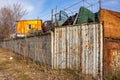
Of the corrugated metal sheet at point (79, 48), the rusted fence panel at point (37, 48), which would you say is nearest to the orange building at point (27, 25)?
the rusted fence panel at point (37, 48)

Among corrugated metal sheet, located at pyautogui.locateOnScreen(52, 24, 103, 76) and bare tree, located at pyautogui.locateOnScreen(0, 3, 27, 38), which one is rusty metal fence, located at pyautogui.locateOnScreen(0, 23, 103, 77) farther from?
bare tree, located at pyautogui.locateOnScreen(0, 3, 27, 38)

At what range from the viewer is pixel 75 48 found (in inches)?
564

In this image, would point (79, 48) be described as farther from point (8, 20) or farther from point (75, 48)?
point (8, 20)

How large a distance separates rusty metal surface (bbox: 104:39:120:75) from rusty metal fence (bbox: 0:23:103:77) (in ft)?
0.95

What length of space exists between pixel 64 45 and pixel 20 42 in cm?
1191

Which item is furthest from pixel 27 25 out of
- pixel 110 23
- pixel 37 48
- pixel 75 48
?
pixel 110 23

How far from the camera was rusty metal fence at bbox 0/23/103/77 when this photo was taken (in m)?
12.9

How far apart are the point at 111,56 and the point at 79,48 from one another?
202 centimetres

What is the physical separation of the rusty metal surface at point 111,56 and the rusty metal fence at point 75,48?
29cm

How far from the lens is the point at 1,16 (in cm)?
6053

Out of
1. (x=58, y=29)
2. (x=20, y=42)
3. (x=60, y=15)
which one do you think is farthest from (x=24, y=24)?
(x=58, y=29)

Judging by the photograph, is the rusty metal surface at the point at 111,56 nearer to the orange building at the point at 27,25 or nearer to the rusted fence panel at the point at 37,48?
A: the rusted fence panel at the point at 37,48

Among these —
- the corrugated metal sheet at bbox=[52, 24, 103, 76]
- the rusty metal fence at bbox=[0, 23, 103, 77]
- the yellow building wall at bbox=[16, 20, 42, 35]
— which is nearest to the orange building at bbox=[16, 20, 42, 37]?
the yellow building wall at bbox=[16, 20, 42, 35]

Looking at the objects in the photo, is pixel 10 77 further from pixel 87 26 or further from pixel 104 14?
pixel 104 14
